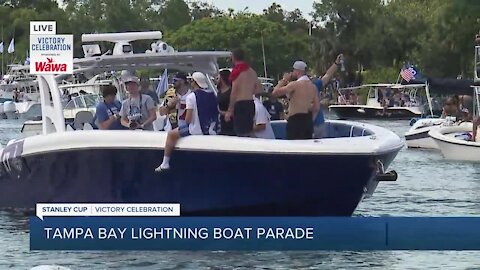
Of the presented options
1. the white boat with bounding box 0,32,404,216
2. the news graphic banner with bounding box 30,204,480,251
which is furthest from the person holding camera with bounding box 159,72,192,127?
the news graphic banner with bounding box 30,204,480,251

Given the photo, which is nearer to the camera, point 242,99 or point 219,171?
point 219,171

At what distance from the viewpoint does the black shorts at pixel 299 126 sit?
49.1 feet

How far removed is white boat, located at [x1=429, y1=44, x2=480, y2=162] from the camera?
1070 inches

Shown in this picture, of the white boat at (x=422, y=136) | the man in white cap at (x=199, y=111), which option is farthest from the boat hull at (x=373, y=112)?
the man in white cap at (x=199, y=111)

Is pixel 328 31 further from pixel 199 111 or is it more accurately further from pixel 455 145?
pixel 199 111

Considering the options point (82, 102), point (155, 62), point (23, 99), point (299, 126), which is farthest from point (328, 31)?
point (299, 126)

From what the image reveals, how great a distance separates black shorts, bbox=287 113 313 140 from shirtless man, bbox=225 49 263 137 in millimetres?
627

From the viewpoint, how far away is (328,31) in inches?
3716

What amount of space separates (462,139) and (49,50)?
14997 millimetres

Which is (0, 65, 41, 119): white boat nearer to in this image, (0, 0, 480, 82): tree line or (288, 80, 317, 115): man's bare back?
(0, 0, 480, 82): tree line

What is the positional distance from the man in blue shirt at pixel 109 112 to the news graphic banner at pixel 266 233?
10.6 feet

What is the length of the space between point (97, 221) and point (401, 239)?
2855mm

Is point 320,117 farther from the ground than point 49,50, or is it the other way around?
point 49,50

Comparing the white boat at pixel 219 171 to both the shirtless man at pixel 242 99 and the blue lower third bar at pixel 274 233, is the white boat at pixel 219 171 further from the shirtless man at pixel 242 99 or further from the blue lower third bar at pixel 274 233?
the blue lower third bar at pixel 274 233
